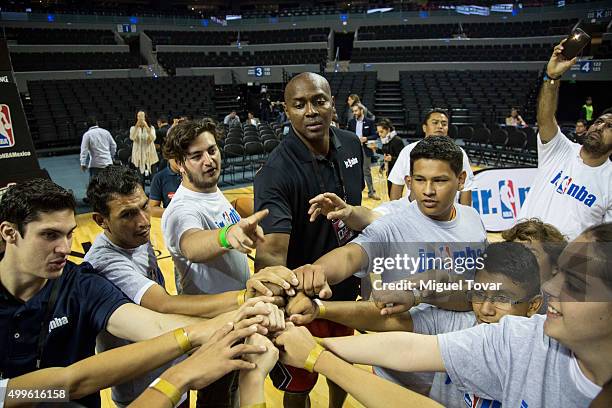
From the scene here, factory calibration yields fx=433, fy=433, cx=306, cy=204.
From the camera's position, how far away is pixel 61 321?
4.90 feet

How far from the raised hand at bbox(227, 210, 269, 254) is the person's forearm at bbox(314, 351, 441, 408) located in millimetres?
483

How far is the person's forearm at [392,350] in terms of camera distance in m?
1.27

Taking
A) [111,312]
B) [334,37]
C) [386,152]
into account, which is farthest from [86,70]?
[111,312]

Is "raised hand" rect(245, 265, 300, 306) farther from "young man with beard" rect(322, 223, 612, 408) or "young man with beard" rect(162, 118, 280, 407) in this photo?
"young man with beard" rect(162, 118, 280, 407)

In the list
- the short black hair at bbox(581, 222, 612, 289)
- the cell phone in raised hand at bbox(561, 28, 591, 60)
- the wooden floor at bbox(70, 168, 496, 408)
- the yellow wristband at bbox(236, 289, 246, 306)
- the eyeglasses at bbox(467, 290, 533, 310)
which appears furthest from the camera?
the wooden floor at bbox(70, 168, 496, 408)

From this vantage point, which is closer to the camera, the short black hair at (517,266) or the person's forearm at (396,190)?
the short black hair at (517,266)

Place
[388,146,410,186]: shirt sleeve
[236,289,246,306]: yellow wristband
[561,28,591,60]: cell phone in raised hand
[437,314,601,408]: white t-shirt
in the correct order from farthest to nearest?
[388,146,410,186]: shirt sleeve < [561,28,591,60]: cell phone in raised hand < [236,289,246,306]: yellow wristband < [437,314,601,408]: white t-shirt

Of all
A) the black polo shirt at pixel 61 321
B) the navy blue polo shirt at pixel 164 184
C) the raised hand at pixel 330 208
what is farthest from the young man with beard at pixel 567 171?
the navy blue polo shirt at pixel 164 184

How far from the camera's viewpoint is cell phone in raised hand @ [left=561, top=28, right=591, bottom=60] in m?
2.25

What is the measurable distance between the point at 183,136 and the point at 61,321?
3.14 feet

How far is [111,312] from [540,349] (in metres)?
1.35

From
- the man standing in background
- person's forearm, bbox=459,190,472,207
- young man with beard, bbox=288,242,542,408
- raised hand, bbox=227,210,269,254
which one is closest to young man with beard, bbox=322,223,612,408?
young man with beard, bbox=288,242,542,408

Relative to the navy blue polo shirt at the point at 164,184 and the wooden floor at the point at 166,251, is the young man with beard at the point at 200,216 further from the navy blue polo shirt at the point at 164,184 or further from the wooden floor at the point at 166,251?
the navy blue polo shirt at the point at 164,184

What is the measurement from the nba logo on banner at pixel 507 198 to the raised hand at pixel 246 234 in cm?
493
